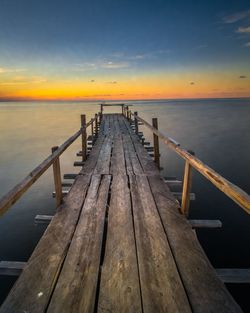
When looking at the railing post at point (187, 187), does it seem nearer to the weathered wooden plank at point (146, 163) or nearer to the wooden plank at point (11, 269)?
the weathered wooden plank at point (146, 163)

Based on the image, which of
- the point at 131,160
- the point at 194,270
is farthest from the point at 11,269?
the point at 131,160

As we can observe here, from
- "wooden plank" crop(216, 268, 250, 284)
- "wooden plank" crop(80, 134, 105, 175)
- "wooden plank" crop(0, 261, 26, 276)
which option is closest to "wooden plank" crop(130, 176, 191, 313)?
"wooden plank" crop(216, 268, 250, 284)

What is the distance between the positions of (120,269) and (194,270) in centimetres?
81

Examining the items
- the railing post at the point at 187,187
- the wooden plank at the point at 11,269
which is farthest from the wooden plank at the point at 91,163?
the wooden plank at the point at 11,269

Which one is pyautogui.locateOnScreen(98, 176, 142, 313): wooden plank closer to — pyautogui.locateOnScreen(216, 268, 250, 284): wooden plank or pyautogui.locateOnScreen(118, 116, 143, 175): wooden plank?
pyautogui.locateOnScreen(216, 268, 250, 284): wooden plank

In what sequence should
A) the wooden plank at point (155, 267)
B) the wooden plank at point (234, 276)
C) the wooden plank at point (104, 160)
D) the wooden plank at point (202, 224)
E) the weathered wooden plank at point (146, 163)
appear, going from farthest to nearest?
the wooden plank at point (104, 160)
the weathered wooden plank at point (146, 163)
the wooden plank at point (202, 224)
the wooden plank at point (234, 276)
the wooden plank at point (155, 267)

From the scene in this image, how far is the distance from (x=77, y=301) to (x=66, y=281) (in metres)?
0.28

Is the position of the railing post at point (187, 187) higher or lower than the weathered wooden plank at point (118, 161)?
higher

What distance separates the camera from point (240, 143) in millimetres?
23953

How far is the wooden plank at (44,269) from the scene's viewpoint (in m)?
2.00

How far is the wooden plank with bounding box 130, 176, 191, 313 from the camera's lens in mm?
1981

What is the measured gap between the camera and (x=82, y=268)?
7.91 feet

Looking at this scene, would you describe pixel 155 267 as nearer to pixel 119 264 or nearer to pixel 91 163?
pixel 119 264

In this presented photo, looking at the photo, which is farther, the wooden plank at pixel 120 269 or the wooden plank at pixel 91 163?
the wooden plank at pixel 91 163
